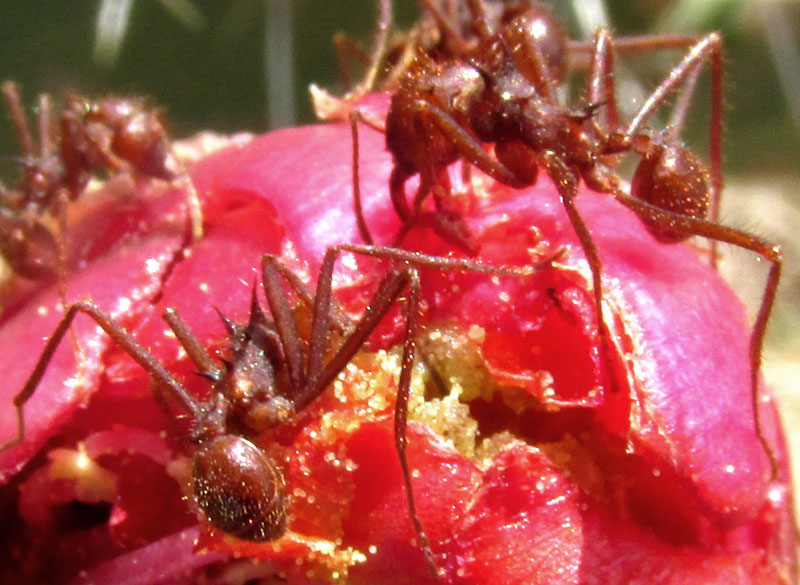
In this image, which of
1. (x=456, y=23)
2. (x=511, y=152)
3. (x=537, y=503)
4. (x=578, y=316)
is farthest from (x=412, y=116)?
(x=456, y=23)

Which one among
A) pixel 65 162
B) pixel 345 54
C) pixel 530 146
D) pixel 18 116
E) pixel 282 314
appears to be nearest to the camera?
pixel 282 314

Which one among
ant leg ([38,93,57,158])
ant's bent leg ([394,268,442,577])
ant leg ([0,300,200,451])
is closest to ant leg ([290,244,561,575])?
ant's bent leg ([394,268,442,577])

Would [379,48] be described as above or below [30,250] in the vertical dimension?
above

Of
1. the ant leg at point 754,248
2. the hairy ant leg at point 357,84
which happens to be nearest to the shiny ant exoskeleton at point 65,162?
the hairy ant leg at point 357,84

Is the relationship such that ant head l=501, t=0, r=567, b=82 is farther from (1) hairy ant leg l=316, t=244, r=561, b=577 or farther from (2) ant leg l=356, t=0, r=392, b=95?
(1) hairy ant leg l=316, t=244, r=561, b=577

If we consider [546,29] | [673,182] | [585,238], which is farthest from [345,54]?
[585,238]

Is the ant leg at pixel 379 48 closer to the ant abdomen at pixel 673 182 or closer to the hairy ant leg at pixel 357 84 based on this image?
the hairy ant leg at pixel 357 84

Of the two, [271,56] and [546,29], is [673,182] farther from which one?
[271,56]
